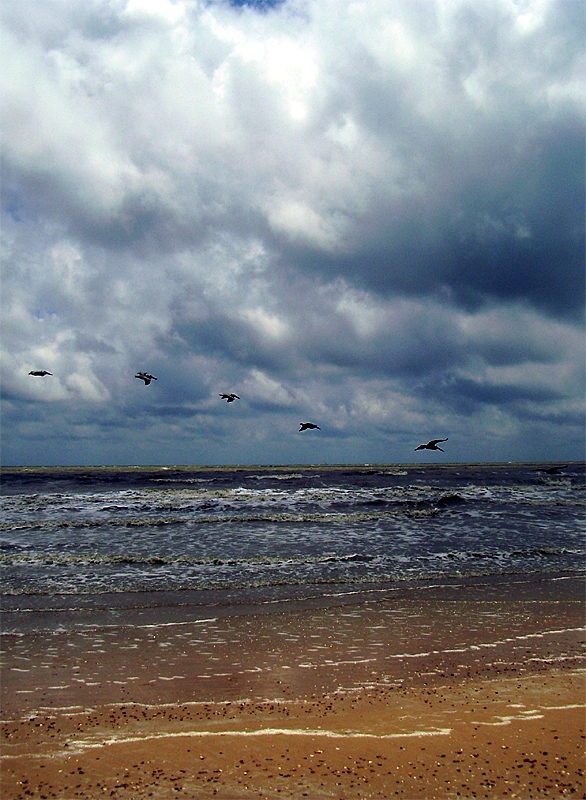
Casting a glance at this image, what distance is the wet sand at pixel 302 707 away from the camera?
548 cm

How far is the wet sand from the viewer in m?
5.48

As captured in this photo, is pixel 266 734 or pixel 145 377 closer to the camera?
pixel 266 734

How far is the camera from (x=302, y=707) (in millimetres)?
7102

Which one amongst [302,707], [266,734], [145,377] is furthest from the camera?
[145,377]

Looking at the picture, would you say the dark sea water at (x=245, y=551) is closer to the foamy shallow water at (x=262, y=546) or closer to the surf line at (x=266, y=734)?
the foamy shallow water at (x=262, y=546)

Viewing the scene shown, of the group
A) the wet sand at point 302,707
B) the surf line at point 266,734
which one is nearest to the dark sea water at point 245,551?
the wet sand at point 302,707

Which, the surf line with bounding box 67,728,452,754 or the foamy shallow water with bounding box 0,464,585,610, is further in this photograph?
the foamy shallow water with bounding box 0,464,585,610

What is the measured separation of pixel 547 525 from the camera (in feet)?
80.7

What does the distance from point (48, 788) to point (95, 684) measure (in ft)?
8.39

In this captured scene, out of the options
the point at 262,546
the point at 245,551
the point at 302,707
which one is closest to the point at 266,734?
the point at 302,707

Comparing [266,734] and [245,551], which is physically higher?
[266,734]

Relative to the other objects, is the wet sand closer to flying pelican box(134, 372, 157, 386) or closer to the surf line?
the surf line

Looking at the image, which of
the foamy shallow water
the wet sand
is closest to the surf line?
the wet sand

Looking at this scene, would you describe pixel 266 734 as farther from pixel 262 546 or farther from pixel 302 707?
pixel 262 546
